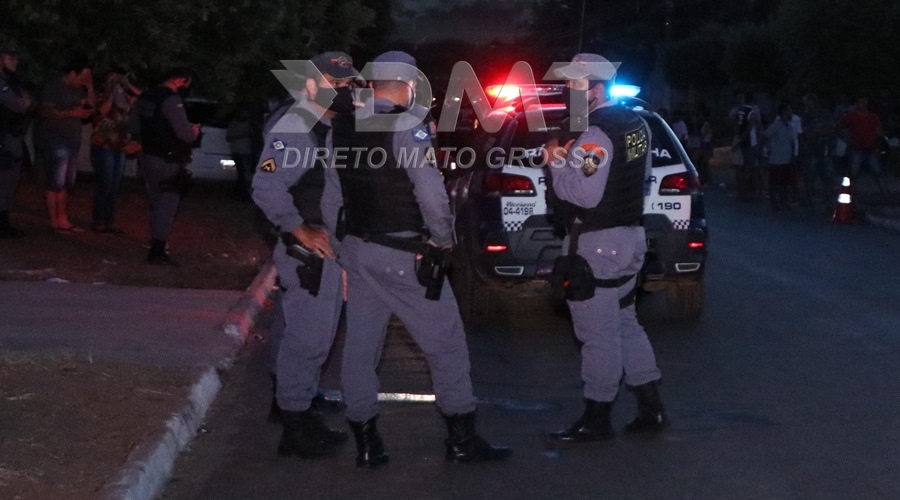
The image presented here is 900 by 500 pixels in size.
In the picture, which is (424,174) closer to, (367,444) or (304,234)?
(304,234)

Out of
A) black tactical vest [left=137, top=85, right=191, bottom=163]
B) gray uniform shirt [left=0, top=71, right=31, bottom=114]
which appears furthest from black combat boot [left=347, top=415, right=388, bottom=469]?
gray uniform shirt [left=0, top=71, right=31, bottom=114]

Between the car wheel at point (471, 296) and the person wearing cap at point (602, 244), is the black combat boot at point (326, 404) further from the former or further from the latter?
the car wheel at point (471, 296)

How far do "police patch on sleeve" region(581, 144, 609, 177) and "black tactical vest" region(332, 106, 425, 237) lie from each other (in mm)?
983

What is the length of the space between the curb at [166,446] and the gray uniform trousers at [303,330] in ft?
1.84

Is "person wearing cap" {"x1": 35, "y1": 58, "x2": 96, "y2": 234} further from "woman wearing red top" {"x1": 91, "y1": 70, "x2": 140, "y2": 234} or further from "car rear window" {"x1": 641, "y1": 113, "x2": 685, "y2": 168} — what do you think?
"car rear window" {"x1": 641, "y1": 113, "x2": 685, "y2": 168}

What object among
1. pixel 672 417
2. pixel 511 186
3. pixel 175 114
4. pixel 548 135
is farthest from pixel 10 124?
pixel 672 417

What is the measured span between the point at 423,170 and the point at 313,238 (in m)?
0.64

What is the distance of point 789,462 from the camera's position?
6254 millimetres

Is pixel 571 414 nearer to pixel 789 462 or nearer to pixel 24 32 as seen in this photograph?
pixel 789 462

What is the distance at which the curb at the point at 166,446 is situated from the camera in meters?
5.51

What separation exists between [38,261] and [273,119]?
619 centimetres

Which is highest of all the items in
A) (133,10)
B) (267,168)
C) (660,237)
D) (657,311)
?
(133,10)

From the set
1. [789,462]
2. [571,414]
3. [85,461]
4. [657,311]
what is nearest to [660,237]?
[657,311]

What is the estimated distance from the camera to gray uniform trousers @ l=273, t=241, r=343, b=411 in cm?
639
